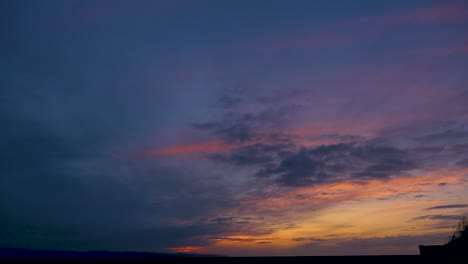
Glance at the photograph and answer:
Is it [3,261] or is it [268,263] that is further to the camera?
[268,263]

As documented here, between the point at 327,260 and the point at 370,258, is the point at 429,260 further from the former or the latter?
the point at 327,260

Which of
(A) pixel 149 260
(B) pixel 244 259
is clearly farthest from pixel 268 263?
(A) pixel 149 260

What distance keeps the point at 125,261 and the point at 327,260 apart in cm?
1064

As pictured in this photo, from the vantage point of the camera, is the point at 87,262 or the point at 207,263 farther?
the point at 207,263

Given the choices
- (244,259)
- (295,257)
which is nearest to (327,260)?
(295,257)

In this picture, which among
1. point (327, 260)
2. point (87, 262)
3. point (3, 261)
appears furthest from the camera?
point (327, 260)

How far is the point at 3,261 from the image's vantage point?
16328mm

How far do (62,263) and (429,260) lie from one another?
63.8 feet

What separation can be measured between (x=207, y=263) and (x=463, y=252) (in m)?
14.8

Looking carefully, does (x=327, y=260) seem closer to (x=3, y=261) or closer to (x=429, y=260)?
(x=429, y=260)

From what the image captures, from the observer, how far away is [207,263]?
61.3 ft

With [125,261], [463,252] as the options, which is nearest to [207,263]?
[125,261]

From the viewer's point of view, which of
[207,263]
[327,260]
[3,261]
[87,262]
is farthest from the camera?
[327,260]

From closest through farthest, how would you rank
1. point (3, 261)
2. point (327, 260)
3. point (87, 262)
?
1. point (3, 261)
2. point (87, 262)
3. point (327, 260)
